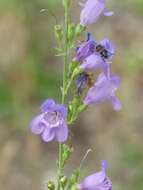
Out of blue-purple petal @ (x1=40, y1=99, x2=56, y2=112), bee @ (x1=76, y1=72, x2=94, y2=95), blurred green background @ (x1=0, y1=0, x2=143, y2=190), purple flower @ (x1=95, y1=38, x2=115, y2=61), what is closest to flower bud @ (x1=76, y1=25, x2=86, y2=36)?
purple flower @ (x1=95, y1=38, x2=115, y2=61)

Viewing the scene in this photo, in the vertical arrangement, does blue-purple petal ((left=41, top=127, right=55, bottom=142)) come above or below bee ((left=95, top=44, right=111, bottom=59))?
below

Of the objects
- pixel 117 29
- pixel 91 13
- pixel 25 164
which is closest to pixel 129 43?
pixel 117 29

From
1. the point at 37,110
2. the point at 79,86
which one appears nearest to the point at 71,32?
the point at 79,86

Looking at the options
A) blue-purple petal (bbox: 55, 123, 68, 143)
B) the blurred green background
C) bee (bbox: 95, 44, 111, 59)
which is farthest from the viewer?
the blurred green background

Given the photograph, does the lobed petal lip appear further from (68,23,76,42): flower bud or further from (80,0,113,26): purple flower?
(80,0,113,26): purple flower

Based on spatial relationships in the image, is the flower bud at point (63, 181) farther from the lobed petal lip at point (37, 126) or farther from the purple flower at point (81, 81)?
the purple flower at point (81, 81)

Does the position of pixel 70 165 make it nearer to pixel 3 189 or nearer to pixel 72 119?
pixel 3 189

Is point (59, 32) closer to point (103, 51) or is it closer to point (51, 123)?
point (103, 51)
